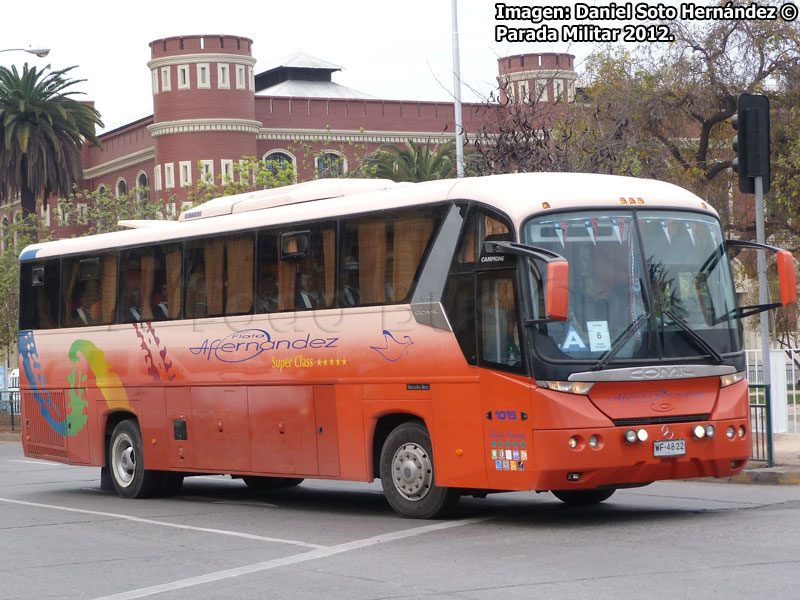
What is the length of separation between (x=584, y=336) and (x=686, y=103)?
21.4 metres

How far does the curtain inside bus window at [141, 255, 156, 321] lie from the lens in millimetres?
16875

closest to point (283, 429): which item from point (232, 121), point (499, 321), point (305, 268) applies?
point (305, 268)

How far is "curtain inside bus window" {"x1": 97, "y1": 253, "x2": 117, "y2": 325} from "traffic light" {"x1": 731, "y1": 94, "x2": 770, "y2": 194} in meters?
8.18

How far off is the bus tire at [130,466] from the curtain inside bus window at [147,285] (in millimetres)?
1570

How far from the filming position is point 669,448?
38.8ft

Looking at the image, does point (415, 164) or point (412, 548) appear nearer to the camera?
point (412, 548)

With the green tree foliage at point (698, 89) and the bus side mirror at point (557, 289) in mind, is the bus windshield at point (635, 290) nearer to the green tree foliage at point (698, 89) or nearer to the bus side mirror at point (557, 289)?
the bus side mirror at point (557, 289)

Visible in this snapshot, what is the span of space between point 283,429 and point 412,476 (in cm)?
221

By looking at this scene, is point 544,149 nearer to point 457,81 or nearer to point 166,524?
point 457,81

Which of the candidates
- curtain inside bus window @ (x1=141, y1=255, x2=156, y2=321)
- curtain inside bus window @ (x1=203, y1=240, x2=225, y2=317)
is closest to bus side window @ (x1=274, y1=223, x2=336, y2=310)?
curtain inside bus window @ (x1=203, y1=240, x2=225, y2=317)

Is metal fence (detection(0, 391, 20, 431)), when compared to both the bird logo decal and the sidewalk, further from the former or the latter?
the bird logo decal

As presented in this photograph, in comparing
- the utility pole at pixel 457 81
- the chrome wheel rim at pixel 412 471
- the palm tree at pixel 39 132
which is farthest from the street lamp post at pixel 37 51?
the palm tree at pixel 39 132

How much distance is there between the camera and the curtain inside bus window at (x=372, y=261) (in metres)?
13.3

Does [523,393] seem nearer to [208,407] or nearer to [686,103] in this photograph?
[208,407]
